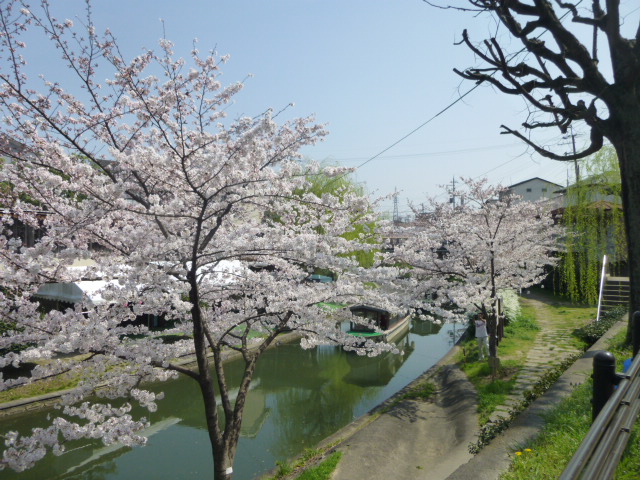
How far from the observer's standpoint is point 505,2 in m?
6.73

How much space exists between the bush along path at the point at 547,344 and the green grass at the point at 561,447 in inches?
97.2

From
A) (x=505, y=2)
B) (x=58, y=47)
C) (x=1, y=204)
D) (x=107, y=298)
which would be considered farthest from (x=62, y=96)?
(x=505, y=2)

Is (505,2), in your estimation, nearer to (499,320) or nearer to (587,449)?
(587,449)

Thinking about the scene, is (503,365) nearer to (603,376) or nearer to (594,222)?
(594,222)

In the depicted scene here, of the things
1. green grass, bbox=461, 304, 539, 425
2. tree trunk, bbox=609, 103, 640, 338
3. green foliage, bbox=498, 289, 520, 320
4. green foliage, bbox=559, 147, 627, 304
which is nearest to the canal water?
green grass, bbox=461, 304, 539, 425

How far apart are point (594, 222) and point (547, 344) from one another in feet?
21.4

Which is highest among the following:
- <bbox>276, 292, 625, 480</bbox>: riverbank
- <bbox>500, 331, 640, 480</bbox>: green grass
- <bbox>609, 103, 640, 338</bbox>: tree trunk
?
<bbox>609, 103, 640, 338</bbox>: tree trunk

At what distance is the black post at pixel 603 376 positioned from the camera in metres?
2.54

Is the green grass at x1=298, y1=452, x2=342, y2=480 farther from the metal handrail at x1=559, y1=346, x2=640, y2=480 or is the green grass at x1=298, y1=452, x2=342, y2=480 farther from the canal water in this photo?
the metal handrail at x1=559, y1=346, x2=640, y2=480

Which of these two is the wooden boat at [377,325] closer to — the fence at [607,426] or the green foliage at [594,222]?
the green foliage at [594,222]

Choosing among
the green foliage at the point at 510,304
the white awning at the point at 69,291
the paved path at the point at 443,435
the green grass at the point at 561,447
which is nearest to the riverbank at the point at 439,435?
the paved path at the point at 443,435

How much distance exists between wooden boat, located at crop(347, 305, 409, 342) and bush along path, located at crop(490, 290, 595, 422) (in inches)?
214

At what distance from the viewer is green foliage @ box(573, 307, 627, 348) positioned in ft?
38.1

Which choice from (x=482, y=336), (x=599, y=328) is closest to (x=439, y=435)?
(x=482, y=336)
